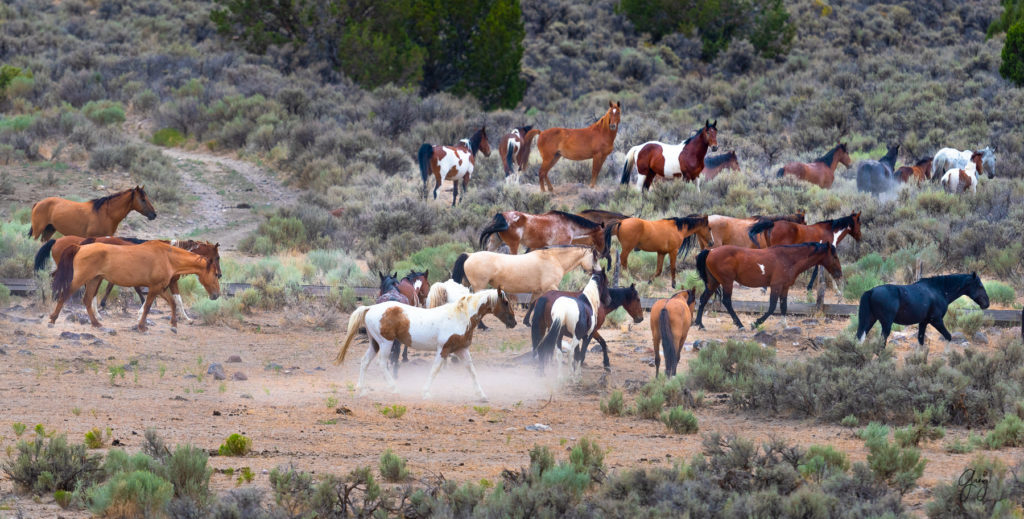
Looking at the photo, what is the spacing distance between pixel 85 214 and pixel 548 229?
23.7ft

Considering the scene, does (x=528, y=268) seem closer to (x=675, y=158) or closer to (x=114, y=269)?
(x=114, y=269)

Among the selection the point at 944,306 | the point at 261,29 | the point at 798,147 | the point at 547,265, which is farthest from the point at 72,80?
the point at 944,306

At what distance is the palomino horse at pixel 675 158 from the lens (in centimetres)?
2158

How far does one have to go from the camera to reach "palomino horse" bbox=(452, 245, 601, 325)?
13469mm

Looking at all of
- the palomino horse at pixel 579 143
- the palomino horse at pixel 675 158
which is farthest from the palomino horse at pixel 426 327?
the palomino horse at pixel 579 143

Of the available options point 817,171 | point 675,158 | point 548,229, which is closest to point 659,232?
point 548,229

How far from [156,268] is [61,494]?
277 inches

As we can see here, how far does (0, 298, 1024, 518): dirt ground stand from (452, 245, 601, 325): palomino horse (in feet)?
2.67

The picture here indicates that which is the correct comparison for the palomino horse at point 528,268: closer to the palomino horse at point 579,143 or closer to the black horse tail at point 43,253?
the black horse tail at point 43,253

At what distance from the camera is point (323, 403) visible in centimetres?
1017

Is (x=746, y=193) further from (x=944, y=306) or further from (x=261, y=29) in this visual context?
(x=261, y=29)

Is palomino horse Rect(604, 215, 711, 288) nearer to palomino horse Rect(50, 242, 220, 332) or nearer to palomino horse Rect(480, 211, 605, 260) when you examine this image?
palomino horse Rect(480, 211, 605, 260)

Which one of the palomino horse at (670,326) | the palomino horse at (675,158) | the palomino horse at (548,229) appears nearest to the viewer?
the palomino horse at (670,326)

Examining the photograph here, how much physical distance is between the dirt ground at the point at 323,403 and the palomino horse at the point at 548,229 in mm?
1728
